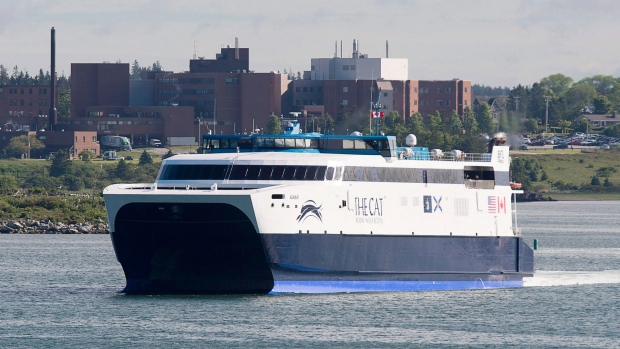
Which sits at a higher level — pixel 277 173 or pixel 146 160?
pixel 277 173

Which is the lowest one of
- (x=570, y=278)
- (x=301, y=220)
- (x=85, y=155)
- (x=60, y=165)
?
(x=570, y=278)

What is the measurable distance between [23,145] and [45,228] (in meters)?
85.3

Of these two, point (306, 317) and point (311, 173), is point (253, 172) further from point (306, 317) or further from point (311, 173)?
point (306, 317)

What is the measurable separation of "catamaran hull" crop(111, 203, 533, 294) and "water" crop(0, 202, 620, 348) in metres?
0.60

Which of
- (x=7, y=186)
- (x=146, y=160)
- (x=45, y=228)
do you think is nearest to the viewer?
(x=45, y=228)

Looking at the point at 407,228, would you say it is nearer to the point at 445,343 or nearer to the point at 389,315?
the point at 389,315

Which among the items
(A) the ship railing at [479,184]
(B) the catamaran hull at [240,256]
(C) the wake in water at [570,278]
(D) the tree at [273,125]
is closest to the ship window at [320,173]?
(B) the catamaran hull at [240,256]

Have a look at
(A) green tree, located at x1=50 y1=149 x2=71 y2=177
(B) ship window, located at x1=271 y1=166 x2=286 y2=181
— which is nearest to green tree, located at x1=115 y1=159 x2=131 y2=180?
(A) green tree, located at x1=50 y1=149 x2=71 y2=177

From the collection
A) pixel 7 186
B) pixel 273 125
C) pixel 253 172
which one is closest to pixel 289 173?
pixel 253 172

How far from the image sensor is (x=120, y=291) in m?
56.7

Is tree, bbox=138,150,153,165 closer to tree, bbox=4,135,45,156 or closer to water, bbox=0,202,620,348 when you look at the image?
tree, bbox=4,135,45,156

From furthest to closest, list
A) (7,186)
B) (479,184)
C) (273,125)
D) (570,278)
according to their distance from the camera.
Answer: (273,125) → (7,186) → (570,278) → (479,184)

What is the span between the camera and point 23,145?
19362cm

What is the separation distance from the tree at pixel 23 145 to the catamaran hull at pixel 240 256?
143846 mm
